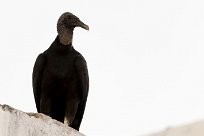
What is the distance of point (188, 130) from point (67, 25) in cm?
267

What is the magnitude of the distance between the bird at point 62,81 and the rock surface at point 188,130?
2.20 meters

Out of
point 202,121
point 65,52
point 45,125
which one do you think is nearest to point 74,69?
point 65,52

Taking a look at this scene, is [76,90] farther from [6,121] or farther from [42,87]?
[6,121]

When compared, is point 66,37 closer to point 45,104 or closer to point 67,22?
point 67,22

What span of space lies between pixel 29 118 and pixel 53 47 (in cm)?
240

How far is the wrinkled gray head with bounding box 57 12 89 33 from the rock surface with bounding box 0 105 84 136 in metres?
2.29

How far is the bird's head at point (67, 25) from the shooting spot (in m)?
6.82

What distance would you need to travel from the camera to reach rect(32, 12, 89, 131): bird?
21.8 ft

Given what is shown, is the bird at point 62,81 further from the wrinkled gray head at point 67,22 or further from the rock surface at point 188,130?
the rock surface at point 188,130

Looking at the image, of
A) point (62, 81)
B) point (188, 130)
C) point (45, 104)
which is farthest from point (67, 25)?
point (188, 130)

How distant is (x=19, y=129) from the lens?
14.3 feet

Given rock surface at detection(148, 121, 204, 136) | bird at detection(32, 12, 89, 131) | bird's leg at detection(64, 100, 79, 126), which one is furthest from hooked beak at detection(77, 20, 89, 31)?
rock surface at detection(148, 121, 204, 136)

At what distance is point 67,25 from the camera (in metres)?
6.97

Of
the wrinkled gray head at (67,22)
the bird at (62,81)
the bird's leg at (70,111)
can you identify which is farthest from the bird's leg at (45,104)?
the wrinkled gray head at (67,22)
